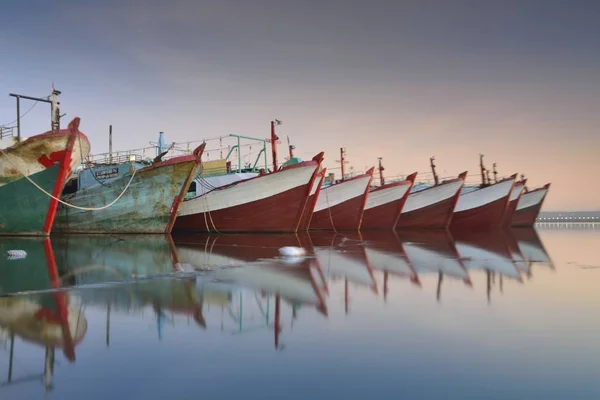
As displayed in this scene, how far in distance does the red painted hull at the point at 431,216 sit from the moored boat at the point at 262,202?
11575 millimetres

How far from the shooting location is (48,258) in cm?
969

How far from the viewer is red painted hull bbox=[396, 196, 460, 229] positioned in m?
27.1

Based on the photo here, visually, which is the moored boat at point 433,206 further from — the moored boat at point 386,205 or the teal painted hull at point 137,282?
the teal painted hull at point 137,282

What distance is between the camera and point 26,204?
16.5 metres

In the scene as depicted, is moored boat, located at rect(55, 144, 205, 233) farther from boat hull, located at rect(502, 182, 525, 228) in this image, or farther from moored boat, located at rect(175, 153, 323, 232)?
boat hull, located at rect(502, 182, 525, 228)

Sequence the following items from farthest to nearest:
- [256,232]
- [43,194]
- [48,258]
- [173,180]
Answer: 1. [256,232]
2. [173,180]
3. [43,194]
4. [48,258]

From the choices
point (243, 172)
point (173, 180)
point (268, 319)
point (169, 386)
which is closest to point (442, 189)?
point (243, 172)

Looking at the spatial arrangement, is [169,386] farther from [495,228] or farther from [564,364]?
[495,228]

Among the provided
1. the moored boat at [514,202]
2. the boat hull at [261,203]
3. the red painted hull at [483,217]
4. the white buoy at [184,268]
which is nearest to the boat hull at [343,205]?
the boat hull at [261,203]

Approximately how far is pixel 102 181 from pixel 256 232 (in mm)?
7388

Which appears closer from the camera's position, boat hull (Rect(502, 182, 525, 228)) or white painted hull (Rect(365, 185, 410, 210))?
white painted hull (Rect(365, 185, 410, 210))

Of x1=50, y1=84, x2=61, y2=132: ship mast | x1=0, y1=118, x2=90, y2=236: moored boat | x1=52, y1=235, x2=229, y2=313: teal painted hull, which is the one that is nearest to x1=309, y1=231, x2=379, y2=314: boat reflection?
x1=52, y1=235, x2=229, y2=313: teal painted hull

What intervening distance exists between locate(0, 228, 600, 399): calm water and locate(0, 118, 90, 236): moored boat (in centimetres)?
998

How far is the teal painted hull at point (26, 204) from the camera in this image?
15953 millimetres
